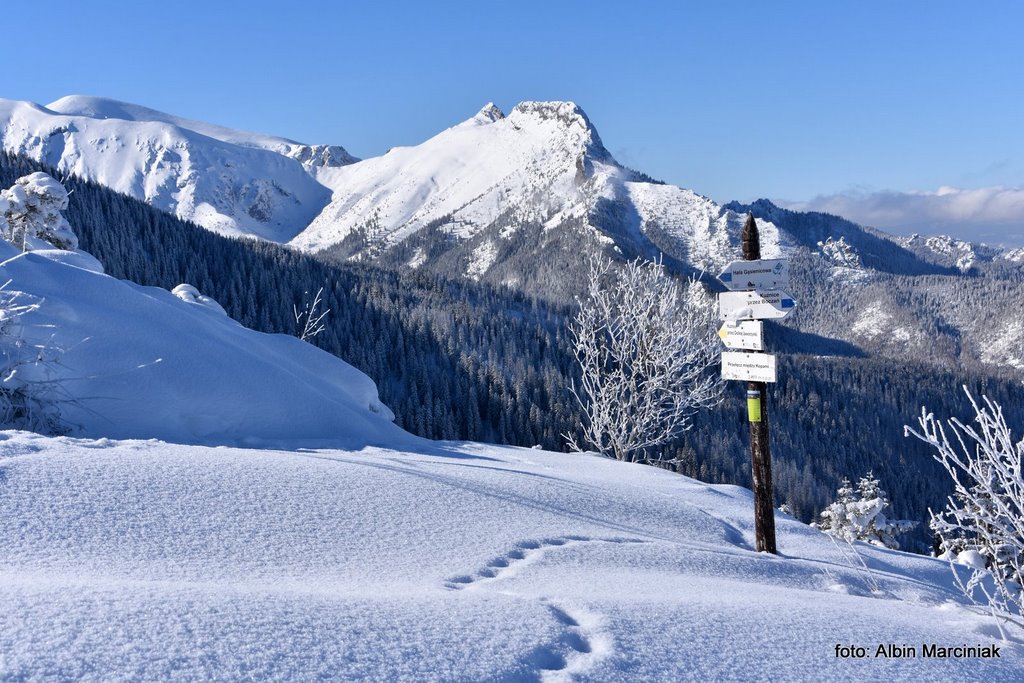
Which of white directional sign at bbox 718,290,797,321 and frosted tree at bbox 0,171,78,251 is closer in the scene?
white directional sign at bbox 718,290,797,321

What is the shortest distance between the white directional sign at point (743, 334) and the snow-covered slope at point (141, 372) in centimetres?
541

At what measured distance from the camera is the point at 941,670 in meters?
3.94

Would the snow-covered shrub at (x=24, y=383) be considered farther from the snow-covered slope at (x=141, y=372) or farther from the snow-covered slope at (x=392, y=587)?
the snow-covered slope at (x=392, y=587)

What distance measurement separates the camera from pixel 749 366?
7.70 metres

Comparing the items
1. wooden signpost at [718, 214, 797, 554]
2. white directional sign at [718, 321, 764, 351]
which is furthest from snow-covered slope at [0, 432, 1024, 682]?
white directional sign at [718, 321, 764, 351]

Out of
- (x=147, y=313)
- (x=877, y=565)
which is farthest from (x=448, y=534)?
(x=147, y=313)

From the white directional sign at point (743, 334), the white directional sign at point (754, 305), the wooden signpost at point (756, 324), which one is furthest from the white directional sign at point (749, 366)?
the white directional sign at point (754, 305)

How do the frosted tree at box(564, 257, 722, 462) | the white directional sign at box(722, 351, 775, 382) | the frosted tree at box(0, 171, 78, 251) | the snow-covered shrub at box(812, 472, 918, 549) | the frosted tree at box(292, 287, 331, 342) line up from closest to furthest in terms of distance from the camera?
the white directional sign at box(722, 351, 775, 382) < the frosted tree at box(564, 257, 722, 462) < the frosted tree at box(0, 171, 78, 251) < the frosted tree at box(292, 287, 331, 342) < the snow-covered shrub at box(812, 472, 918, 549)

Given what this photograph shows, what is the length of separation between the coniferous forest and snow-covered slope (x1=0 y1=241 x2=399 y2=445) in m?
54.2

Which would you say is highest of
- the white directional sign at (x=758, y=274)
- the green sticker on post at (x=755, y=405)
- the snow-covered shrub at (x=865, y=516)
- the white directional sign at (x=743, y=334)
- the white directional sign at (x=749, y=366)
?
the white directional sign at (x=758, y=274)

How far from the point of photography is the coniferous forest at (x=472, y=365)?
252ft

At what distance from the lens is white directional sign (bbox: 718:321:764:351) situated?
7598 millimetres

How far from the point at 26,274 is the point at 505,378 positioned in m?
77.0

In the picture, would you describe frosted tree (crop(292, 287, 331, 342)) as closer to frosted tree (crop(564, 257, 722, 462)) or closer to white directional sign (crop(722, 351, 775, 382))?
frosted tree (crop(564, 257, 722, 462))
